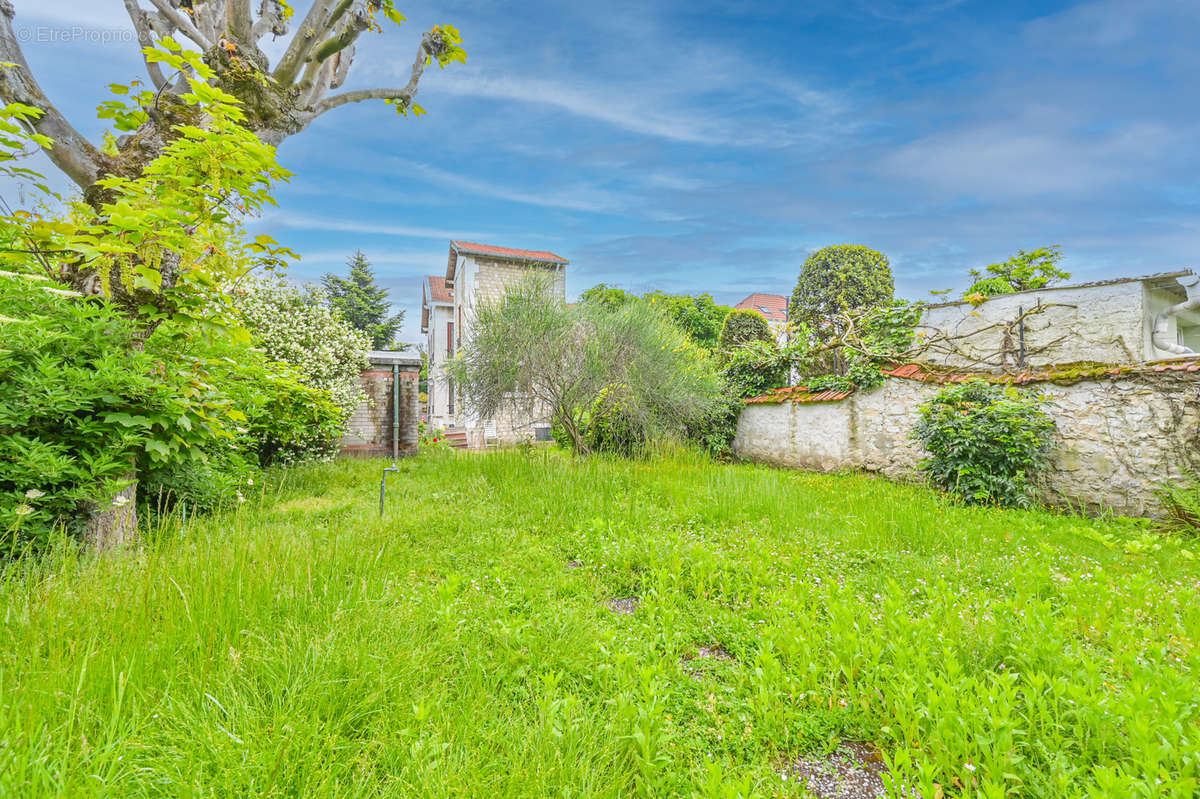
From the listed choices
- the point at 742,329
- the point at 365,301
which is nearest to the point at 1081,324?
the point at 742,329

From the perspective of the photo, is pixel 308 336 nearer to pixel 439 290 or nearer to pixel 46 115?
pixel 46 115

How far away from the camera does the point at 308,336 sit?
25.7 feet

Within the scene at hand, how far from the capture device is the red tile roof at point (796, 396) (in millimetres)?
7571

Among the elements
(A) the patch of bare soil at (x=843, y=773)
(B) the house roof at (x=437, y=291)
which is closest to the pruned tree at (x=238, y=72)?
(A) the patch of bare soil at (x=843, y=773)

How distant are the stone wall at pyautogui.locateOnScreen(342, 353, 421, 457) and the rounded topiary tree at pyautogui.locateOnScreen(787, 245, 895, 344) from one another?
1119cm

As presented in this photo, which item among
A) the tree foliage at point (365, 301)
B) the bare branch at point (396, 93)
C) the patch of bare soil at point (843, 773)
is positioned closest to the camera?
the patch of bare soil at point (843, 773)

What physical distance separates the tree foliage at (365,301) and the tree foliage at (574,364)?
811 inches

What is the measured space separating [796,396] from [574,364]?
4256 mm

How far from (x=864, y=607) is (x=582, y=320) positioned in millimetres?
5583

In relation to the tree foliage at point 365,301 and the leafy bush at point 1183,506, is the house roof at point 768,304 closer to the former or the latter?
the tree foliage at point 365,301

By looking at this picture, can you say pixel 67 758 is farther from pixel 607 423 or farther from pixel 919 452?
pixel 919 452

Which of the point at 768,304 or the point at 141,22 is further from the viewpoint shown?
the point at 768,304

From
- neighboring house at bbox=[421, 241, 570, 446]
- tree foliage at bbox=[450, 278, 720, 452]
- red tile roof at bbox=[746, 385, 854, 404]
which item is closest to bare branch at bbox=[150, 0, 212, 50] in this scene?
tree foliage at bbox=[450, 278, 720, 452]

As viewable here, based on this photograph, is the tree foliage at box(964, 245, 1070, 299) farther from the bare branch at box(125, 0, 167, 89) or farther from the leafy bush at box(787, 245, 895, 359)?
the bare branch at box(125, 0, 167, 89)
